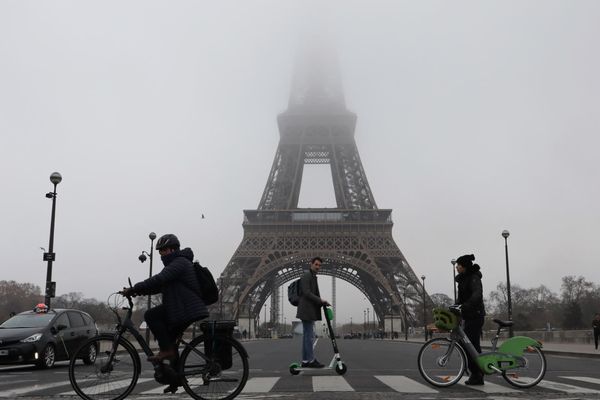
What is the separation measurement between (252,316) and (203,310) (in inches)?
2506

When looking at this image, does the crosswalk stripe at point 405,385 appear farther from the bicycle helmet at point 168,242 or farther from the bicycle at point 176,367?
the bicycle helmet at point 168,242

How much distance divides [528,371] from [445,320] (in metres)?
1.29

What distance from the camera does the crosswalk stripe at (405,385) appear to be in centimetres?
785

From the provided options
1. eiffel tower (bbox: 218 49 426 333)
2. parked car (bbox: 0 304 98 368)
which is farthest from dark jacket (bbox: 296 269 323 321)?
eiffel tower (bbox: 218 49 426 333)

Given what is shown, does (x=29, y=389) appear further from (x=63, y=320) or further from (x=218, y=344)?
(x=63, y=320)

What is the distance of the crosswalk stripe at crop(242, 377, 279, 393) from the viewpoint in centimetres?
791

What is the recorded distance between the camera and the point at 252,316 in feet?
225

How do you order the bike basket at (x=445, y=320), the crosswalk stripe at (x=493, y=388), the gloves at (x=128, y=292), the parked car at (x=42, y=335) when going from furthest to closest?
the parked car at (x=42, y=335) < the bike basket at (x=445, y=320) < the crosswalk stripe at (x=493, y=388) < the gloves at (x=128, y=292)

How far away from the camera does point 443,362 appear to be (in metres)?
8.05

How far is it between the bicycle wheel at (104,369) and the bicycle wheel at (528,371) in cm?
468

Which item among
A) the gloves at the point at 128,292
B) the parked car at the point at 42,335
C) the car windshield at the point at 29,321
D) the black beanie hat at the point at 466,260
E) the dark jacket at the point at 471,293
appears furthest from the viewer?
the car windshield at the point at 29,321

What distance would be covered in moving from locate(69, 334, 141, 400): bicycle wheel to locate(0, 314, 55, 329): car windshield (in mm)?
8134

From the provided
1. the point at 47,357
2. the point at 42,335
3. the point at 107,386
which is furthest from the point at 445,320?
the point at 47,357

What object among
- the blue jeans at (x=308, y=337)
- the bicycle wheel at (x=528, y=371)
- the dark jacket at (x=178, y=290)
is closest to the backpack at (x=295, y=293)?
the blue jeans at (x=308, y=337)
